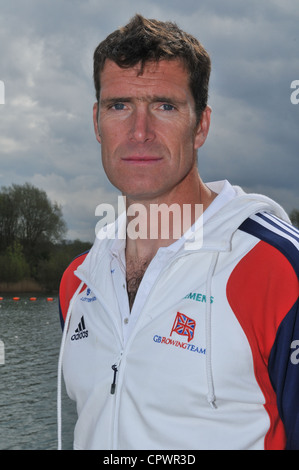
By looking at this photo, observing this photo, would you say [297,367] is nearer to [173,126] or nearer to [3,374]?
[173,126]

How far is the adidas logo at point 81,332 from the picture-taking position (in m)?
2.91

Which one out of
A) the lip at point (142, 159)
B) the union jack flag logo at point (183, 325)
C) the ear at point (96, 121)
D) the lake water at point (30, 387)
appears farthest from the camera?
the lake water at point (30, 387)

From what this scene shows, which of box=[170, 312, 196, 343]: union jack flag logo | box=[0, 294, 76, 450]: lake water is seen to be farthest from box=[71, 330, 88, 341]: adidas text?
box=[0, 294, 76, 450]: lake water

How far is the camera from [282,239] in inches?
91.5

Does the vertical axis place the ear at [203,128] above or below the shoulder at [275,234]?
Result: above

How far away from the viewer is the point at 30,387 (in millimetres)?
36188

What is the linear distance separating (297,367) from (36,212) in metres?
70.4

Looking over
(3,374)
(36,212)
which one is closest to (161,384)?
(3,374)

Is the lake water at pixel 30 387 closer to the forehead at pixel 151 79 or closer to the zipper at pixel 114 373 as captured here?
the zipper at pixel 114 373

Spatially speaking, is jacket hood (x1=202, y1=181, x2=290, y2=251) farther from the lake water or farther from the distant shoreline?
the distant shoreline

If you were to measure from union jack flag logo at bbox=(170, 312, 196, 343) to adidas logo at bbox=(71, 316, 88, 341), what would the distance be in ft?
1.99

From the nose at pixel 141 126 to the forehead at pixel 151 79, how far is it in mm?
87

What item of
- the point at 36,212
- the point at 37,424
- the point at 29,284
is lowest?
the point at 37,424

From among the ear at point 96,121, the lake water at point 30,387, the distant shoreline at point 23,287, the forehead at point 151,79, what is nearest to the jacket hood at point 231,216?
the forehead at point 151,79
